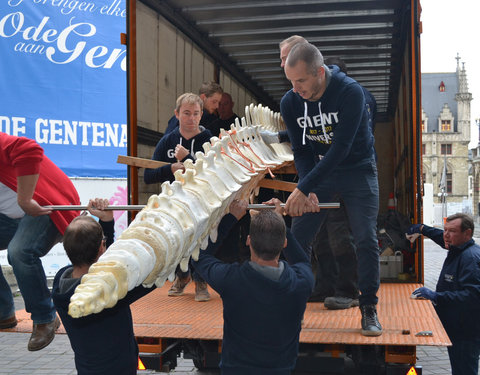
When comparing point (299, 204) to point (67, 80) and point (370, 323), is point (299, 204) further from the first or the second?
point (67, 80)

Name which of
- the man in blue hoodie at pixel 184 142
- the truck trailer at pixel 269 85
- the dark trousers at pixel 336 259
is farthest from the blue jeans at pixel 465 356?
the man in blue hoodie at pixel 184 142

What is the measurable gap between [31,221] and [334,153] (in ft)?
7.45

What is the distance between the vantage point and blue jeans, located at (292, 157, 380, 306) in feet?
13.3

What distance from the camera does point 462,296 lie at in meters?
4.25

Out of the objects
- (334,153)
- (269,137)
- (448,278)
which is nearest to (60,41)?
(269,137)

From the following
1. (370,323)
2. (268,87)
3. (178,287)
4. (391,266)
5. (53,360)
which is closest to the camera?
(370,323)

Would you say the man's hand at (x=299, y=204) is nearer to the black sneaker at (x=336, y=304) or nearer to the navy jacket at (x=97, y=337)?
the navy jacket at (x=97, y=337)

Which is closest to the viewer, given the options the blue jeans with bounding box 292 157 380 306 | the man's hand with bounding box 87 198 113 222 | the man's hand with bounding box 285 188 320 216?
the man's hand with bounding box 87 198 113 222

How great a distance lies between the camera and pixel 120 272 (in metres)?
2.15

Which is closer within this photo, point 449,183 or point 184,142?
point 184,142

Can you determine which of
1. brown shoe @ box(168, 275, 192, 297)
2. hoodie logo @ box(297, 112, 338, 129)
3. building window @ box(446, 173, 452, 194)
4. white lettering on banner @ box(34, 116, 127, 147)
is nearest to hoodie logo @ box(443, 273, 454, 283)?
hoodie logo @ box(297, 112, 338, 129)

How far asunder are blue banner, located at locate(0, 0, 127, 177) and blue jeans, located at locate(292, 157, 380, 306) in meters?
7.83

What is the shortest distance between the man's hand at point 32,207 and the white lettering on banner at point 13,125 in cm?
751

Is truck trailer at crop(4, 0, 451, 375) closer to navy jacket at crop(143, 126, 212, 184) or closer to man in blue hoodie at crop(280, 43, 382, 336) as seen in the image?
man in blue hoodie at crop(280, 43, 382, 336)
